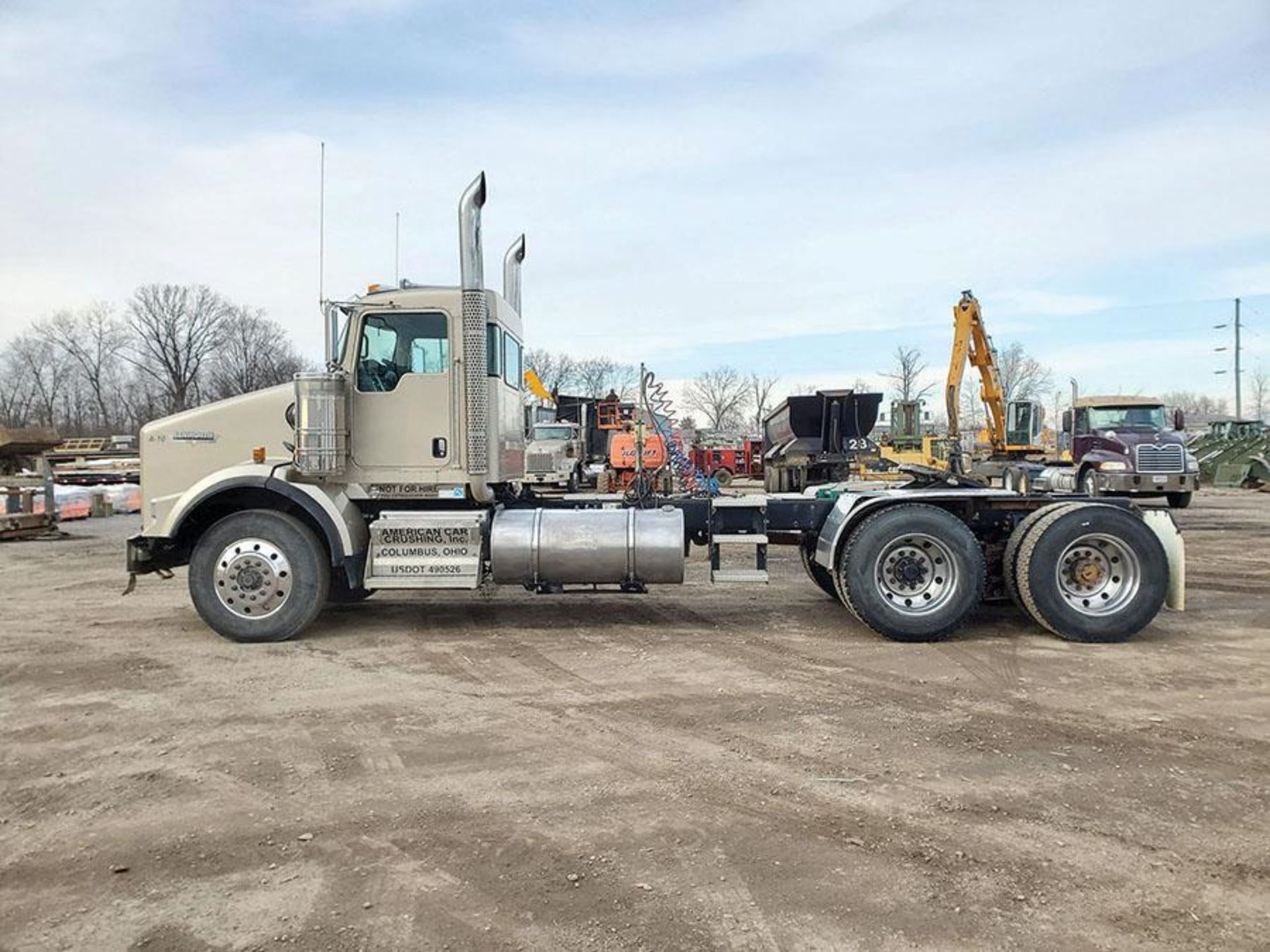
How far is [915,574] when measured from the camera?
7.26 m

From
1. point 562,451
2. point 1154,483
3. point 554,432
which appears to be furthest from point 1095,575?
point 554,432

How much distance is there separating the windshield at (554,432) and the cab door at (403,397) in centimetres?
1547

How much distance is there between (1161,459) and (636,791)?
2053 cm

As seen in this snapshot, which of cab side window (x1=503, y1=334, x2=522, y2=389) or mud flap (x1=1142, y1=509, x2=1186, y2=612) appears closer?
mud flap (x1=1142, y1=509, x2=1186, y2=612)

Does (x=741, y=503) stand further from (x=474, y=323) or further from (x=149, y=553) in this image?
(x=149, y=553)

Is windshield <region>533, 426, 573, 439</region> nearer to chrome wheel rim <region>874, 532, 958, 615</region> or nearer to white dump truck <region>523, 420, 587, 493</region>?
white dump truck <region>523, 420, 587, 493</region>

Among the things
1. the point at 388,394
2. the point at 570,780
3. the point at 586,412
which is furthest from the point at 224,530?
the point at 586,412

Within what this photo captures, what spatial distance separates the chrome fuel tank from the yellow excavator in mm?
16582

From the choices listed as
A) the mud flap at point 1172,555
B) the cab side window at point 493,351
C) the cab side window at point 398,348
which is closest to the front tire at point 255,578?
the cab side window at point 398,348

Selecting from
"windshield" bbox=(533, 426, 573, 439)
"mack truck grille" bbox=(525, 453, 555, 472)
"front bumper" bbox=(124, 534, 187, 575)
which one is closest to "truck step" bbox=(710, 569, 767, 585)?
"front bumper" bbox=(124, 534, 187, 575)

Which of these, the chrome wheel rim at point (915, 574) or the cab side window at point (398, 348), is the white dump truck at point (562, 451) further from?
the chrome wheel rim at point (915, 574)

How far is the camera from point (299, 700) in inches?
225

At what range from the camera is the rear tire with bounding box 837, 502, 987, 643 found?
710 centimetres

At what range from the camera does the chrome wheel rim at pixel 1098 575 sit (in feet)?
23.2
